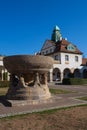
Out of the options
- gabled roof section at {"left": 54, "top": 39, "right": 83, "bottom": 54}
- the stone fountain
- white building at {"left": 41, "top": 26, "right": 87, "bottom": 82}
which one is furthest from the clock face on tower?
the stone fountain

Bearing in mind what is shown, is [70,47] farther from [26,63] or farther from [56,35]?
→ [26,63]

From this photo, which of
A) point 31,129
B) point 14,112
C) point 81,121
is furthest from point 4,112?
point 81,121

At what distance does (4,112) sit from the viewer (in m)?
7.51

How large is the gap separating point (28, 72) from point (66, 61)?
115ft

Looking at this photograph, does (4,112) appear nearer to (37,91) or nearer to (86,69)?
(37,91)

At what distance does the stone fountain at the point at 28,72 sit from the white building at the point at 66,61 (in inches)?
1284

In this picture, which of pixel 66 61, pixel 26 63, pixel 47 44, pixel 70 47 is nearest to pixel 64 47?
pixel 70 47

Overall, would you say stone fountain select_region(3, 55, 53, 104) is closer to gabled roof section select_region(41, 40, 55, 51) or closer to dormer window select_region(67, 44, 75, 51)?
dormer window select_region(67, 44, 75, 51)

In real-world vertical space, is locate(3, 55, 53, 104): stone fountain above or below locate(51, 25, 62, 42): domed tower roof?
below

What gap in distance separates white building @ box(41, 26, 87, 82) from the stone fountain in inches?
1284

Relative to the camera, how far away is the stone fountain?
32.1 feet

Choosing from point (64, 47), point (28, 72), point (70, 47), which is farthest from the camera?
point (70, 47)

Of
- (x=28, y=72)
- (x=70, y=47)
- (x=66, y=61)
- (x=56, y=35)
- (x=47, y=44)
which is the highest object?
(x=56, y=35)

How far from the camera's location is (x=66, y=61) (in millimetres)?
44812
